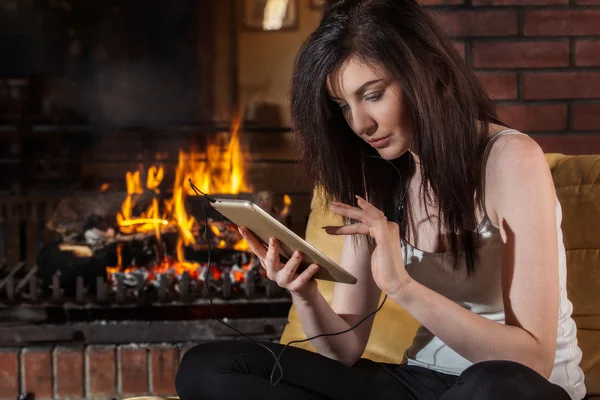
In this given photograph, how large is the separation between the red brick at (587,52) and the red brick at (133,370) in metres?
1.34

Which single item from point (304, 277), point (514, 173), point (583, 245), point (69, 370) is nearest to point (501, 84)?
point (583, 245)

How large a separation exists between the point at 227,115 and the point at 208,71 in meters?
0.14

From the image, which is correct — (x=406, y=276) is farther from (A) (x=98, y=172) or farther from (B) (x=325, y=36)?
(A) (x=98, y=172)

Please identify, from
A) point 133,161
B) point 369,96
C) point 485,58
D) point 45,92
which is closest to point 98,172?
point 133,161

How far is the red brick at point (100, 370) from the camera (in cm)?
195

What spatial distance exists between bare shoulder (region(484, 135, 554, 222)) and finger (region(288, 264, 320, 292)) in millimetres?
274

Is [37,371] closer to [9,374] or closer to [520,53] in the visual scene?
[9,374]

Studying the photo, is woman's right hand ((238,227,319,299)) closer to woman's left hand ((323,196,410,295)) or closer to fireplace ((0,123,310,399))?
woman's left hand ((323,196,410,295))

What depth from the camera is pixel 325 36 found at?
1.16m

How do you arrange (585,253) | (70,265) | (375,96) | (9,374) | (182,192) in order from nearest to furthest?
1. (375,96)
2. (585,253)
3. (9,374)
4. (70,265)
5. (182,192)

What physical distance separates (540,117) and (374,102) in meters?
1.02

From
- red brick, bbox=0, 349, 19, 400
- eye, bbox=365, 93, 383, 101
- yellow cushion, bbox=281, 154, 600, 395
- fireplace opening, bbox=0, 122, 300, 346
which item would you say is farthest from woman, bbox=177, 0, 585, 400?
red brick, bbox=0, 349, 19, 400

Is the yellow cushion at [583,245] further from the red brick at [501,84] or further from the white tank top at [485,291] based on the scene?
the red brick at [501,84]

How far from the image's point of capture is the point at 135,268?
82.0 inches
